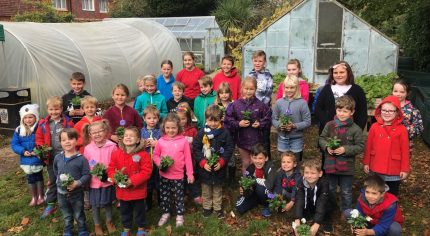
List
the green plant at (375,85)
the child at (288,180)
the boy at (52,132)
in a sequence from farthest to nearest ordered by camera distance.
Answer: the green plant at (375,85), the boy at (52,132), the child at (288,180)

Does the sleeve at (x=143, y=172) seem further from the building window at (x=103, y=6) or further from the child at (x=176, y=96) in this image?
the building window at (x=103, y=6)

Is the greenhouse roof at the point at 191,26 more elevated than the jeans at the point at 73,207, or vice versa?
the greenhouse roof at the point at 191,26

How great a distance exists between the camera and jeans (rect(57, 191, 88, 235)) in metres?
4.81

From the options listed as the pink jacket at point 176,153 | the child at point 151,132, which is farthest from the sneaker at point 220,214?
the child at point 151,132

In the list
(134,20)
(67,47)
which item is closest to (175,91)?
(67,47)

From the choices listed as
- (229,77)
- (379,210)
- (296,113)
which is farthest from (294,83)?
(379,210)

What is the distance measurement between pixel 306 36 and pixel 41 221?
367 inches

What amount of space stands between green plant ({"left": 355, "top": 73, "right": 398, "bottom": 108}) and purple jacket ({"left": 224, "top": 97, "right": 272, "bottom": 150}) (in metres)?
5.24

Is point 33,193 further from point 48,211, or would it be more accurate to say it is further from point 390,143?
point 390,143

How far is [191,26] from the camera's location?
77.0 feet

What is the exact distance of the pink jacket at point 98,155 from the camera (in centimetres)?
489

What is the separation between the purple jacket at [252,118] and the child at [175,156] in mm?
903

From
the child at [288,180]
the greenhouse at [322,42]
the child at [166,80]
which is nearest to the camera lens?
the child at [288,180]

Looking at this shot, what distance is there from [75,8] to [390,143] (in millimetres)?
31158
